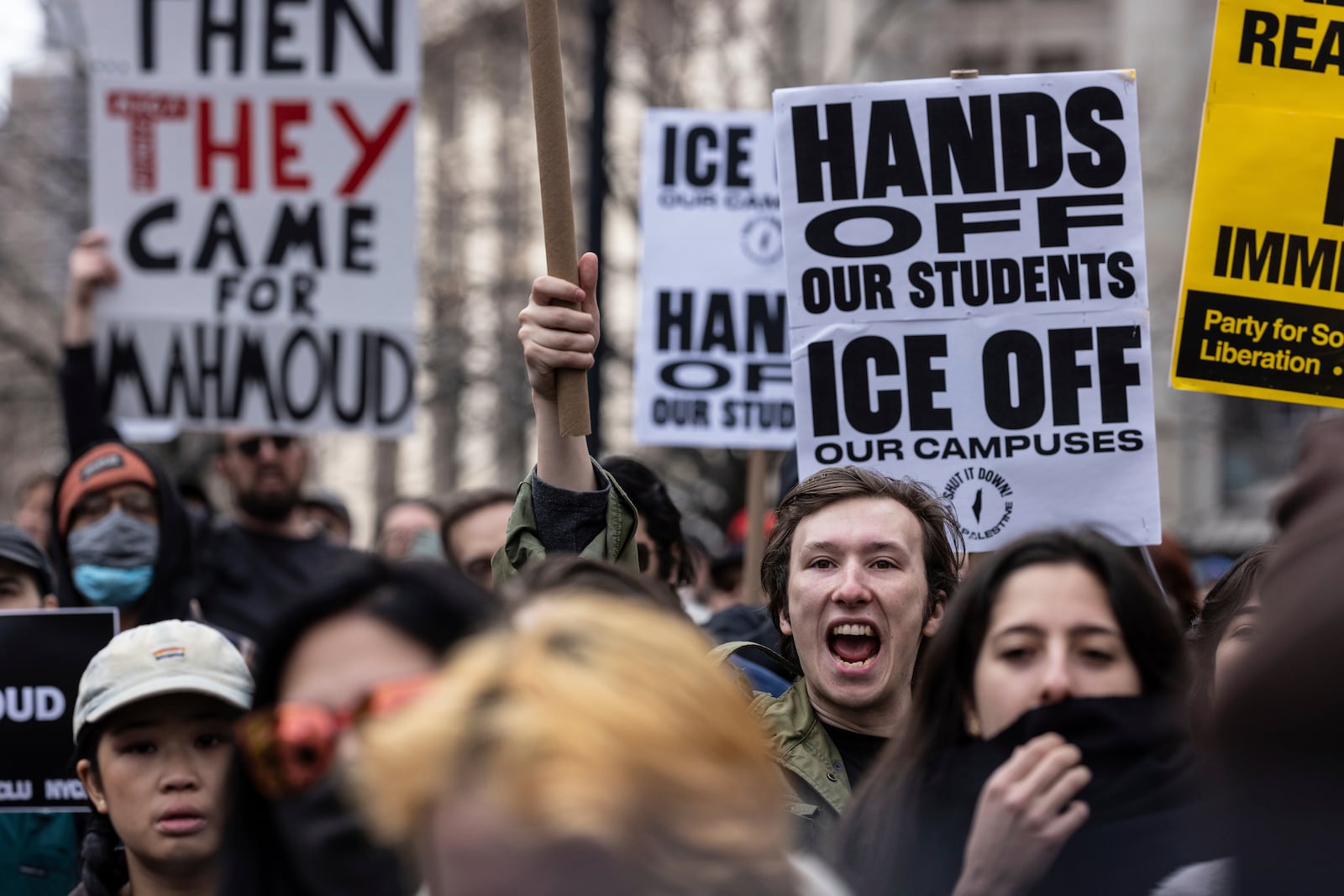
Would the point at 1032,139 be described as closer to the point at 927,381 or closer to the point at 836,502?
the point at 927,381

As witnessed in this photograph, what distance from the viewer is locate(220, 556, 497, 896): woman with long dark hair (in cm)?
195

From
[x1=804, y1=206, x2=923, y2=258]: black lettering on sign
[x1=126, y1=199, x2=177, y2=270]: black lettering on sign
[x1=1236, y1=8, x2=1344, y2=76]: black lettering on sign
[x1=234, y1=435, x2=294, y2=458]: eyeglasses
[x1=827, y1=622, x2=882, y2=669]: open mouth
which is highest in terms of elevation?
[x1=1236, y1=8, x2=1344, y2=76]: black lettering on sign

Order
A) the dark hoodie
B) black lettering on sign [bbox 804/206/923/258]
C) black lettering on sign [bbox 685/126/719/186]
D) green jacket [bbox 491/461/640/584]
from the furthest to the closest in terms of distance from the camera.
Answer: black lettering on sign [bbox 685/126/719/186] < the dark hoodie < black lettering on sign [bbox 804/206/923/258] < green jacket [bbox 491/461/640/584]

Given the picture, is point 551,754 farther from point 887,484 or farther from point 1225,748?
point 887,484

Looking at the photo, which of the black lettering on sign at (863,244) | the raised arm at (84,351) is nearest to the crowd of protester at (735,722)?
the black lettering on sign at (863,244)

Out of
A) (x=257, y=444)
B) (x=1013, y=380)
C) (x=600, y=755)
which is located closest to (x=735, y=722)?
(x=600, y=755)

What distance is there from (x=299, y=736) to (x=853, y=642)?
5.82ft

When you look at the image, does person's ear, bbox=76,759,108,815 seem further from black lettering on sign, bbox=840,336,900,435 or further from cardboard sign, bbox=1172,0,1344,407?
cardboard sign, bbox=1172,0,1344,407

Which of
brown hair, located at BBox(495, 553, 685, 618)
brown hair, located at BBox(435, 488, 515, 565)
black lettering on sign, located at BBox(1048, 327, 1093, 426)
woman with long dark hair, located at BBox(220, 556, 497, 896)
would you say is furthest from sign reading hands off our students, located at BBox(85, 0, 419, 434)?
woman with long dark hair, located at BBox(220, 556, 497, 896)

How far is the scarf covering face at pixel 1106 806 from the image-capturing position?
217 centimetres

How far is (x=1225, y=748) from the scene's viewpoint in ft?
6.43

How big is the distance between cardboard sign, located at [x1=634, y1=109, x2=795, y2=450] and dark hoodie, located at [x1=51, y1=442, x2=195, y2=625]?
226 cm

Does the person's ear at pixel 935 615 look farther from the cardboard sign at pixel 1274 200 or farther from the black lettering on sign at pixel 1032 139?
the black lettering on sign at pixel 1032 139

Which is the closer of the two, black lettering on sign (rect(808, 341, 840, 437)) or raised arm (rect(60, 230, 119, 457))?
black lettering on sign (rect(808, 341, 840, 437))
